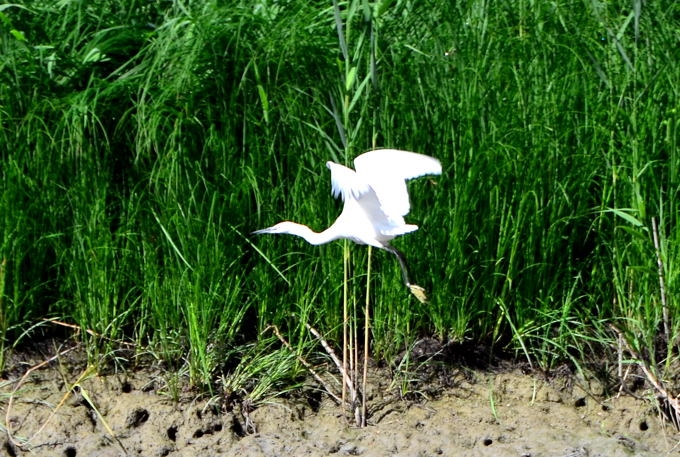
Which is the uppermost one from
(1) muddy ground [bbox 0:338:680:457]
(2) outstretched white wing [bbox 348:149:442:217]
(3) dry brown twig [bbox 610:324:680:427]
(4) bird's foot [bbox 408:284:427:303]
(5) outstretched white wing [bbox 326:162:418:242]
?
(2) outstretched white wing [bbox 348:149:442:217]

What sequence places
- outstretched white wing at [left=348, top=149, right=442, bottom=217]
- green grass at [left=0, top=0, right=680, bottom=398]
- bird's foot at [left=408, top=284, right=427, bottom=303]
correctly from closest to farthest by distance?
outstretched white wing at [left=348, top=149, right=442, bottom=217], bird's foot at [left=408, top=284, right=427, bottom=303], green grass at [left=0, top=0, right=680, bottom=398]

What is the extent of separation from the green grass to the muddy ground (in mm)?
123

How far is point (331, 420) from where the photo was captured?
11.8 ft

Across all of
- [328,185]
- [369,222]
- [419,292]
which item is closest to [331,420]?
[419,292]

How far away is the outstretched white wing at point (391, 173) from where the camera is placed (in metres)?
3.28

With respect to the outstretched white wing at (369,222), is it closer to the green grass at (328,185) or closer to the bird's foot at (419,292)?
the bird's foot at (419,292)

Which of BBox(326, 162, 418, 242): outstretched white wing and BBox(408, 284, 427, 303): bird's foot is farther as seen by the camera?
BBox(408, 284, 427, 303): bird's foot

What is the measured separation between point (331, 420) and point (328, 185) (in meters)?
0.86

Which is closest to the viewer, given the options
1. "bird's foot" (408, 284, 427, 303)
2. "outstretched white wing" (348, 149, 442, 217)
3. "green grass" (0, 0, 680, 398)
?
"outstretched white wing" (348, 149, 442, 217)

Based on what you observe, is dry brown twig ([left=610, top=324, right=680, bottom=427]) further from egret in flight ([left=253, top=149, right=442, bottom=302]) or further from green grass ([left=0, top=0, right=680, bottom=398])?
egret in flight ([left=253, top=149, right=442, bottom=302])

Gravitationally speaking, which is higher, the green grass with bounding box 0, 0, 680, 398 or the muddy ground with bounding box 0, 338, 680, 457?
the green grass with bounding box 0, 0, 680, 398

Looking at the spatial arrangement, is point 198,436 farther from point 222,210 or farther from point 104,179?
point 104,179

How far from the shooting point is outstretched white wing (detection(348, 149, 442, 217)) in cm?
328

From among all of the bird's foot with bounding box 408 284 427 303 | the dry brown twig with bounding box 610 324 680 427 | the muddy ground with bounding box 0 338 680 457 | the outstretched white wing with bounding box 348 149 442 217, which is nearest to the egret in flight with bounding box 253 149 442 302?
the outstretched white wing with bounding box 348 149 442 217
